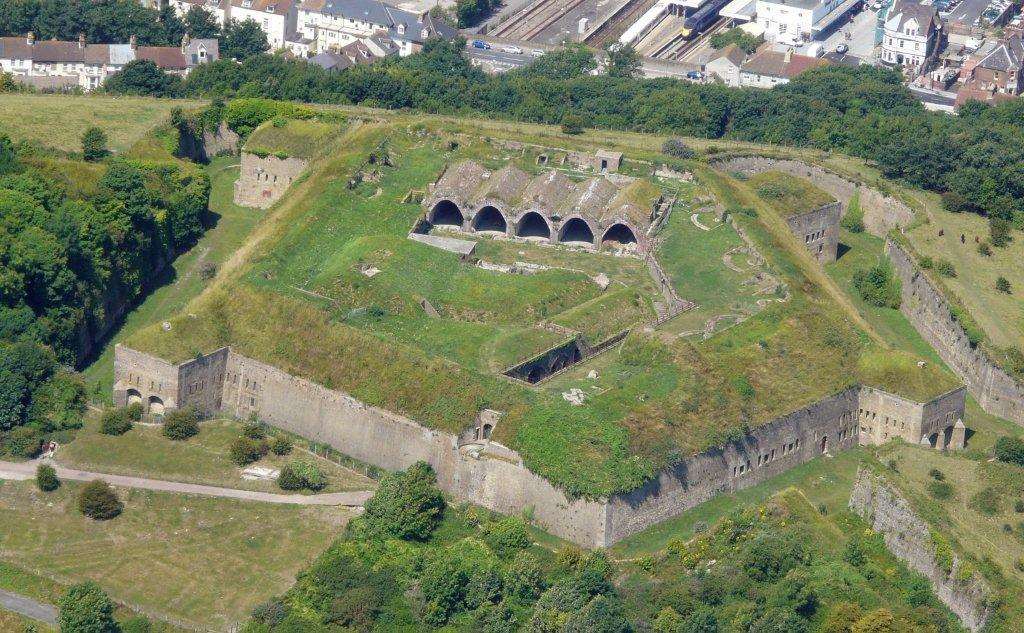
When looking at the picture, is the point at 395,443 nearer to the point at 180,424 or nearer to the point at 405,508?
the point at 405,508

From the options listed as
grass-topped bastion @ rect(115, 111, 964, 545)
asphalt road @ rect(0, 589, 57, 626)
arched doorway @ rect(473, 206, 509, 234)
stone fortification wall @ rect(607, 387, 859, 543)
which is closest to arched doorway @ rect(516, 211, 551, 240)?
arched doorway @ rect(473, 206, 509, 234)

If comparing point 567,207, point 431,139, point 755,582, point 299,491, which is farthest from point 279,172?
point 755,582

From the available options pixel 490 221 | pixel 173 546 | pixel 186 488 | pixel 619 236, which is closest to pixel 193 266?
pixel 490 221

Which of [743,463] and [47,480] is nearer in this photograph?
[47,480]

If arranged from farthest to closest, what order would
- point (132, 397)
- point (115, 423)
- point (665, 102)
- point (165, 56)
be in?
1. point (165, 56)
2. point (665, 102)
3. point (132, 397)
4. point (115, 423)

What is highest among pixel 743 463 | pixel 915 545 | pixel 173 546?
pixel 915 545

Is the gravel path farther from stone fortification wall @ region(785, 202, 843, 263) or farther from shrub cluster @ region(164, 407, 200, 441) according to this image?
stone fortification wall @ region(785, 202, 843, 263)

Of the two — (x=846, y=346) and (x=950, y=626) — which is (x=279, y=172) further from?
(x=950, y=626)

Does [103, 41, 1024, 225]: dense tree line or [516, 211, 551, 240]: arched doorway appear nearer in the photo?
[516, 211, 551, 240]: arched doorway
